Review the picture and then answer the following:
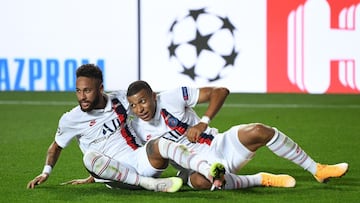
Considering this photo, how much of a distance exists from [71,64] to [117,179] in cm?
917

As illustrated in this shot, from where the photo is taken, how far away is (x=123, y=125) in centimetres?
756

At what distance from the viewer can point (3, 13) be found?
54.0ft

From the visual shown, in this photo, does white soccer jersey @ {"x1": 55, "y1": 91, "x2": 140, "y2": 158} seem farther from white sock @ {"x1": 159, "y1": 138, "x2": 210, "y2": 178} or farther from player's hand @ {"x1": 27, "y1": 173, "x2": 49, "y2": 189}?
white sock @ {"x1": 159, "y1": 138, "x2": 210, "y2": 178}

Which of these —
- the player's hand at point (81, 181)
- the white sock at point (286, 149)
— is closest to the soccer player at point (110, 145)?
the player's hand at point (81, 181)

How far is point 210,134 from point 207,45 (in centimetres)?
840

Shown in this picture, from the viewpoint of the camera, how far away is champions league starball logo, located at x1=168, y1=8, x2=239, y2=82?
51.7ft

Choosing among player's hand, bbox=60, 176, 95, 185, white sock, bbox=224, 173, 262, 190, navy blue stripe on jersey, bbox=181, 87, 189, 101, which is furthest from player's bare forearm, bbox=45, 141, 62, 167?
white sock, bbox=224, 173, 262, 190

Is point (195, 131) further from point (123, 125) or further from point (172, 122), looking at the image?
point (123, 125)

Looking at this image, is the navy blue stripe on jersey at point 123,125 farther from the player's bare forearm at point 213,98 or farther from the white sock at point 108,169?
the player's bare forearm at point 213,98

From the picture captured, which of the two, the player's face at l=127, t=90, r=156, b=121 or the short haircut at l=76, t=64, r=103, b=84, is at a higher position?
the short haircut at l=76, t=64, r=103, b=84

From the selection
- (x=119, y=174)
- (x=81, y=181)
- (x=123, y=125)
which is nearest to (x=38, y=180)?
(x=81, y=181)

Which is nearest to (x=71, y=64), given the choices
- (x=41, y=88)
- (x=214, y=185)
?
(x=41, y=88)

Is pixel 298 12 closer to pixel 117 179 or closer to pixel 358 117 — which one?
pixel 358 117

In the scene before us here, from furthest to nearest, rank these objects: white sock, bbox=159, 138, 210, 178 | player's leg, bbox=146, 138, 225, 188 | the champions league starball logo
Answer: the champions league starball logo < white sock, bbox=159, 138, 210, 178 < player's leg, bbox=146, 138, 225, 188
